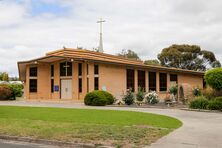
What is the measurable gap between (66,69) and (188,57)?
3623 centimetres

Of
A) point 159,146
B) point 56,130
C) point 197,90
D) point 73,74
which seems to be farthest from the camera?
point 73,74

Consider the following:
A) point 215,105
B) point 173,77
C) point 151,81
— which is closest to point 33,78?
point 151,81

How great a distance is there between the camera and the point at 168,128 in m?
14.2

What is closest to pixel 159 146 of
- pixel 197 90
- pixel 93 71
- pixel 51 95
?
pixel 197 90

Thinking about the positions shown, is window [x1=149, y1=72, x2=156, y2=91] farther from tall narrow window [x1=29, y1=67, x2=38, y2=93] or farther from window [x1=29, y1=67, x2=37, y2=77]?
window [x1=29, y1=67, x2=37, y2=77]

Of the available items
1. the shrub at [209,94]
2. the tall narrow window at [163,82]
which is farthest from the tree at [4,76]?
the shrub at [209,94]

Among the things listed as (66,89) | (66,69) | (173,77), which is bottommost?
(66,89)

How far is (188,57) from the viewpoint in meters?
69.9

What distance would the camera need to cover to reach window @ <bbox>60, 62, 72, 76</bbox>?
126 ft

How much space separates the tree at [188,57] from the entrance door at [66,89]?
114ft

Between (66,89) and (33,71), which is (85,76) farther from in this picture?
(33,71)

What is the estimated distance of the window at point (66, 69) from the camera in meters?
38.6

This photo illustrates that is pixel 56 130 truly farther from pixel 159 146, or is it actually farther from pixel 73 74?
pixel 73 74

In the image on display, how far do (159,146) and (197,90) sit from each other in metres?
20.7
